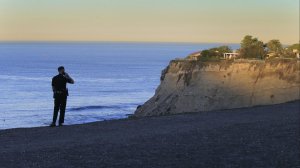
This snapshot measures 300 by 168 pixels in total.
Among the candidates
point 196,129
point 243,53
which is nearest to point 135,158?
point 196,129

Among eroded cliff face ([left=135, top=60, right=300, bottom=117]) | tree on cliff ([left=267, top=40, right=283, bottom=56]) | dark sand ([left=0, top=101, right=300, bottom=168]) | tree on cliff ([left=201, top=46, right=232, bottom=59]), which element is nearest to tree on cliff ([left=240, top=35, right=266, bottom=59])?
tree on cliff ([left=201, top=46, right=232, bottom=59])

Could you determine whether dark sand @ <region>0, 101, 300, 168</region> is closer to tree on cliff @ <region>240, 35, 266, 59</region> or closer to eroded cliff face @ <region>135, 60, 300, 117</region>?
eroded cliff face @ <region>135, 60, 300, 117</region>

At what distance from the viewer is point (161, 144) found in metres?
12.6

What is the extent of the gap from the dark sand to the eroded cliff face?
17.8 m

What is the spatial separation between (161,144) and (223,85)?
26535mm

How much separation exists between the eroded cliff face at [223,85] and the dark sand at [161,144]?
1782cm

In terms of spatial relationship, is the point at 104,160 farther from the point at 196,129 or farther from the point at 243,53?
the point at 243,53

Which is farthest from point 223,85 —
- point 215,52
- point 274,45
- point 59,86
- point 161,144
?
point 161,144

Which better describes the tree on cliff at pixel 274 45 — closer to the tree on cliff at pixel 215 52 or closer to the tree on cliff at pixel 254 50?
the tree on cliff at pixel 254 50

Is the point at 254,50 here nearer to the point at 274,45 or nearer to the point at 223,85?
the point at 274,45

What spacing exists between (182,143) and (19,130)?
5.41 metres

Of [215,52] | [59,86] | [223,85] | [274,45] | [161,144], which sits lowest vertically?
[223,85]

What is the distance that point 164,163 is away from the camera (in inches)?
404

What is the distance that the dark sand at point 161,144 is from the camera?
10414mm
